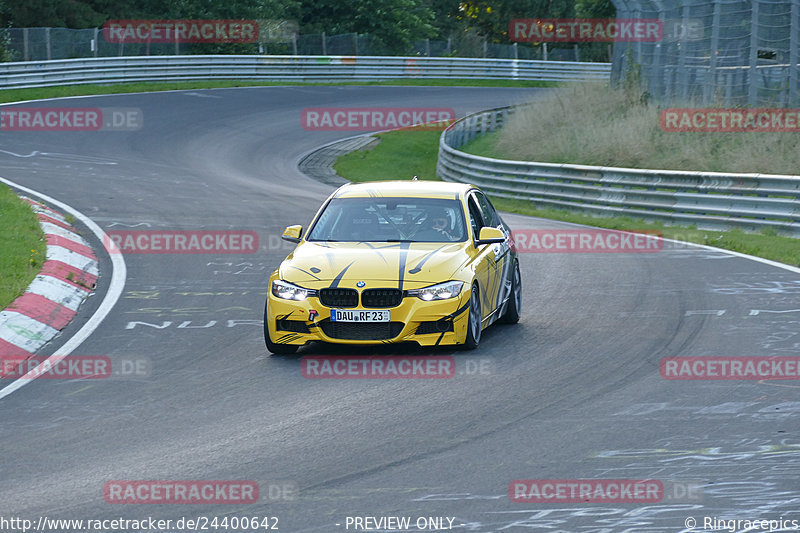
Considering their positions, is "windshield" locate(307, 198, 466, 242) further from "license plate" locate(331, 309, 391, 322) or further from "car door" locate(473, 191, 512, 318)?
"license plate" locate(331, 309, 391, 322)

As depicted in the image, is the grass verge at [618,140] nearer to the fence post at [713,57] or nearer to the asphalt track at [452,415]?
the fence post at [713,57]

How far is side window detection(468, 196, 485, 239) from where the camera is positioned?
11.4m

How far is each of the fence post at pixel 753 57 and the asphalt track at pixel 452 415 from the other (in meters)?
12.3

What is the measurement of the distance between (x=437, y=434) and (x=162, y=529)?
2271 millimetres

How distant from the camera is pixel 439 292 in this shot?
32.7ft

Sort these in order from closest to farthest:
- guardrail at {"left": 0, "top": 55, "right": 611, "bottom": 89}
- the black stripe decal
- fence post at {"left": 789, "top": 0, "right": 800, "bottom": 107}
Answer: the black stripe decal
fence post at {"left": 789, "top": 0, "right": 800, "bottom": 107}
guardrail at {"left": 0, "top": 55, "right": 611, "bottom": 89}

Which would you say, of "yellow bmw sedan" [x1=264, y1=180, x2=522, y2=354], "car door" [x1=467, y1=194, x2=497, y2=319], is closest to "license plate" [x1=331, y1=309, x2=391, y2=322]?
"yellow bmw sedan" [x1=264, y1=180, x2=522, y2=354]

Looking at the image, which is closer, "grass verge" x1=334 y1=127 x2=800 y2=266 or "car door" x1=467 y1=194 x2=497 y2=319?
"car door" x1=467 y1=194 x2=497 y2=319

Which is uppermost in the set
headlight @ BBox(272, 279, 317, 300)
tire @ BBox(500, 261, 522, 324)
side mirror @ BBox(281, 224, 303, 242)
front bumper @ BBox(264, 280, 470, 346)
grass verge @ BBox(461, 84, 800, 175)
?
side mirror @ BBox(281, 224, 303, 242)

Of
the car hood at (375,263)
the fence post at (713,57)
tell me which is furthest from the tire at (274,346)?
the fence post at (713,57)

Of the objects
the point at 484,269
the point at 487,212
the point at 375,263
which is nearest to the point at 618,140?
the point at 487,212

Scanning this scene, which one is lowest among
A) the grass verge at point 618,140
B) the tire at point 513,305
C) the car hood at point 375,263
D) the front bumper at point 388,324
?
the grass verge at point 618,140

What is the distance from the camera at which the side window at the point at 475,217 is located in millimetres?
11383

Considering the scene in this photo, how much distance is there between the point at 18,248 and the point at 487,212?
6275 millimetres
